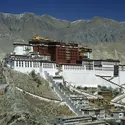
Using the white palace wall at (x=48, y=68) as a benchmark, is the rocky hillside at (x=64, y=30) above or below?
above

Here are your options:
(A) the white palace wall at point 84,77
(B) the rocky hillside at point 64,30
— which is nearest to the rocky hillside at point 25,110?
(A) the white palace wall at point 84,77

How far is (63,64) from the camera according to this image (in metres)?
67.3

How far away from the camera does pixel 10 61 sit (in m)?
63.4

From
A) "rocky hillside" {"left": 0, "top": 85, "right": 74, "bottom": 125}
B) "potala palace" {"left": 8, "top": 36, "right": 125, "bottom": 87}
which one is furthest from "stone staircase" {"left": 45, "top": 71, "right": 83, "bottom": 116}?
"potala palace" {"left": 8, "top": 36, "right": 125, "bottom": 87}

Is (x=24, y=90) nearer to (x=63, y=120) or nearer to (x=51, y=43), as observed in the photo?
(x=63, y=120)

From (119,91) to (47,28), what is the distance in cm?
12958

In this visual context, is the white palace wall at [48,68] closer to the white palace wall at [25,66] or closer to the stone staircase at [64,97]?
the white palace wall at [25,66]

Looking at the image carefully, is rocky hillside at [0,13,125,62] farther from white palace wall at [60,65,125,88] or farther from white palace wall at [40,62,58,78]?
white palace wall at [40,62,58,78]

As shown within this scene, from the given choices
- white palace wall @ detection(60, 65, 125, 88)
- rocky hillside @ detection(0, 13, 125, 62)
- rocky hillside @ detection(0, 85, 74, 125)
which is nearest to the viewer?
rocky hillside @ detection(0, 85, 74, 125)

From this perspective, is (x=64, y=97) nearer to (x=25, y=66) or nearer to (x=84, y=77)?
(x=25, y=66)

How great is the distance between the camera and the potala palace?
63469mm

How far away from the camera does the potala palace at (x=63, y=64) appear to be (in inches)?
2499

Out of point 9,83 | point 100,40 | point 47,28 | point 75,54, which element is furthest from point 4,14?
point 9,83

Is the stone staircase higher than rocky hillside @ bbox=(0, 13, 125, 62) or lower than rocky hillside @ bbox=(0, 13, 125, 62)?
lower
